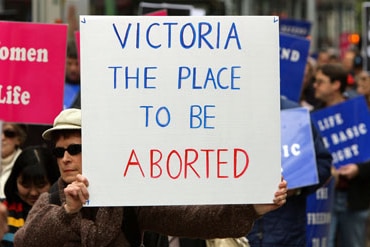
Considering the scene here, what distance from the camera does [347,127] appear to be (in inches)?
404

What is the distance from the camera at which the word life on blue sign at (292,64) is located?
10141 mm

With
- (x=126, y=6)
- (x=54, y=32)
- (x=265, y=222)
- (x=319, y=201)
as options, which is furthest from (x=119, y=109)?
(x=126, y=6)

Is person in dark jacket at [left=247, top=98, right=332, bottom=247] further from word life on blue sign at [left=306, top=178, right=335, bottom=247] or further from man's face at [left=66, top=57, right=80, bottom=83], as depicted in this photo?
man's face at [left=66, top=57, right=80, bottom=83]

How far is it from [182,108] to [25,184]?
2119 millimetres

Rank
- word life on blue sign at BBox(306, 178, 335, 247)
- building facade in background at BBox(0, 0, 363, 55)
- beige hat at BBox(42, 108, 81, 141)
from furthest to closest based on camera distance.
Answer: building facade in background at BBox(0, 0, 363, 55) < word life on blue sign at BBox(306, 178, 335, 247) < beige hat at BBox(42, 108, 81, 141)

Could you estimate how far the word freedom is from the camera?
754 centimetres

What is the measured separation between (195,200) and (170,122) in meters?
0.32

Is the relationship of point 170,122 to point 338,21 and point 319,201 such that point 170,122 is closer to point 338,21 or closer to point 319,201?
point 319,201

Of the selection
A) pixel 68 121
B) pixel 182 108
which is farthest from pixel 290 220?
pixel 182 108

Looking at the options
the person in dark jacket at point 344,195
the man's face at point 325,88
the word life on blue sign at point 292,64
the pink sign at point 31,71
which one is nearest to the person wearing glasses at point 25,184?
the pink sign at point 31,71

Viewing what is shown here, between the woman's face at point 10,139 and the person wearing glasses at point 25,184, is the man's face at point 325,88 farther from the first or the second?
the person wearing glasses at point 25,184

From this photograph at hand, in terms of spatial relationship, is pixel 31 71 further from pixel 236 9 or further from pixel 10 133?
pixel 236 9

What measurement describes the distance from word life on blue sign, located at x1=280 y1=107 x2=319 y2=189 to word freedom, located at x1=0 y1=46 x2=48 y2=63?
158cm

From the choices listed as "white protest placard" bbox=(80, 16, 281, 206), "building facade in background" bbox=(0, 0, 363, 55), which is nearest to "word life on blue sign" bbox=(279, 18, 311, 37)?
"building facade in background" bbox=(0, 0, 363, 55)
